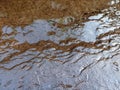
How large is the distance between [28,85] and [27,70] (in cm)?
16

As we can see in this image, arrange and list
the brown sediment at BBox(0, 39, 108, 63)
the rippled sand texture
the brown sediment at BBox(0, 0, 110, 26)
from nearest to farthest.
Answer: the rippled sand texture
the brown sediment at BBox(0, 39, 108, 63)
the brown sediment at BBox(0, 0, 110, 26)

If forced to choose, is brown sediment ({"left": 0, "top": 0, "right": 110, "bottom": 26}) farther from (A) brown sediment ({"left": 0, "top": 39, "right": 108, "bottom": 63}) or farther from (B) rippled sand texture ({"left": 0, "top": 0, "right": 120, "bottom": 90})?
(A) brown sediment ({"left": 0, "top": 39, "right": 108, "bottom": 63})

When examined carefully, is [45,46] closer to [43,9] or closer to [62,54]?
[62,54]

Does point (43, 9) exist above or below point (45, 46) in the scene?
above

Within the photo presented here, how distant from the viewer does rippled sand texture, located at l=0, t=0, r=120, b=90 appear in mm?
1667

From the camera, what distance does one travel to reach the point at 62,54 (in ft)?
6.23

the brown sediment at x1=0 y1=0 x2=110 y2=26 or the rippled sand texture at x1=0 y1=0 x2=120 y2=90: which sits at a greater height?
the brown sediment at x1=0 y1=0 x2=110 y2=26

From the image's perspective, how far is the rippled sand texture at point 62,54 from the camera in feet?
5.47

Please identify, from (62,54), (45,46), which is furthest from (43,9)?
(62,54)

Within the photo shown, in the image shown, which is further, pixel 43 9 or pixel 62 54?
pixel 43 9

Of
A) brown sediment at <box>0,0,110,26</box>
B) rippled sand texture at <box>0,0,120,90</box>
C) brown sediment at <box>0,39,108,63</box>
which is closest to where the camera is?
rippled sand texture at <box>0,0,120,90</box>

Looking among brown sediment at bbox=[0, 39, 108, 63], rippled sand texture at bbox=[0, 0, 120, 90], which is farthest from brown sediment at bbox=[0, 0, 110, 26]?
brown sediment at bbox=[0, 39, 108, 63]

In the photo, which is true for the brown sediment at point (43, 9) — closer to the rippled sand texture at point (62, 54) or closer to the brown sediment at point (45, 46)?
the rippled sand texture at point (62, 54)

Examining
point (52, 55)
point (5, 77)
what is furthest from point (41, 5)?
point (5, 77)
